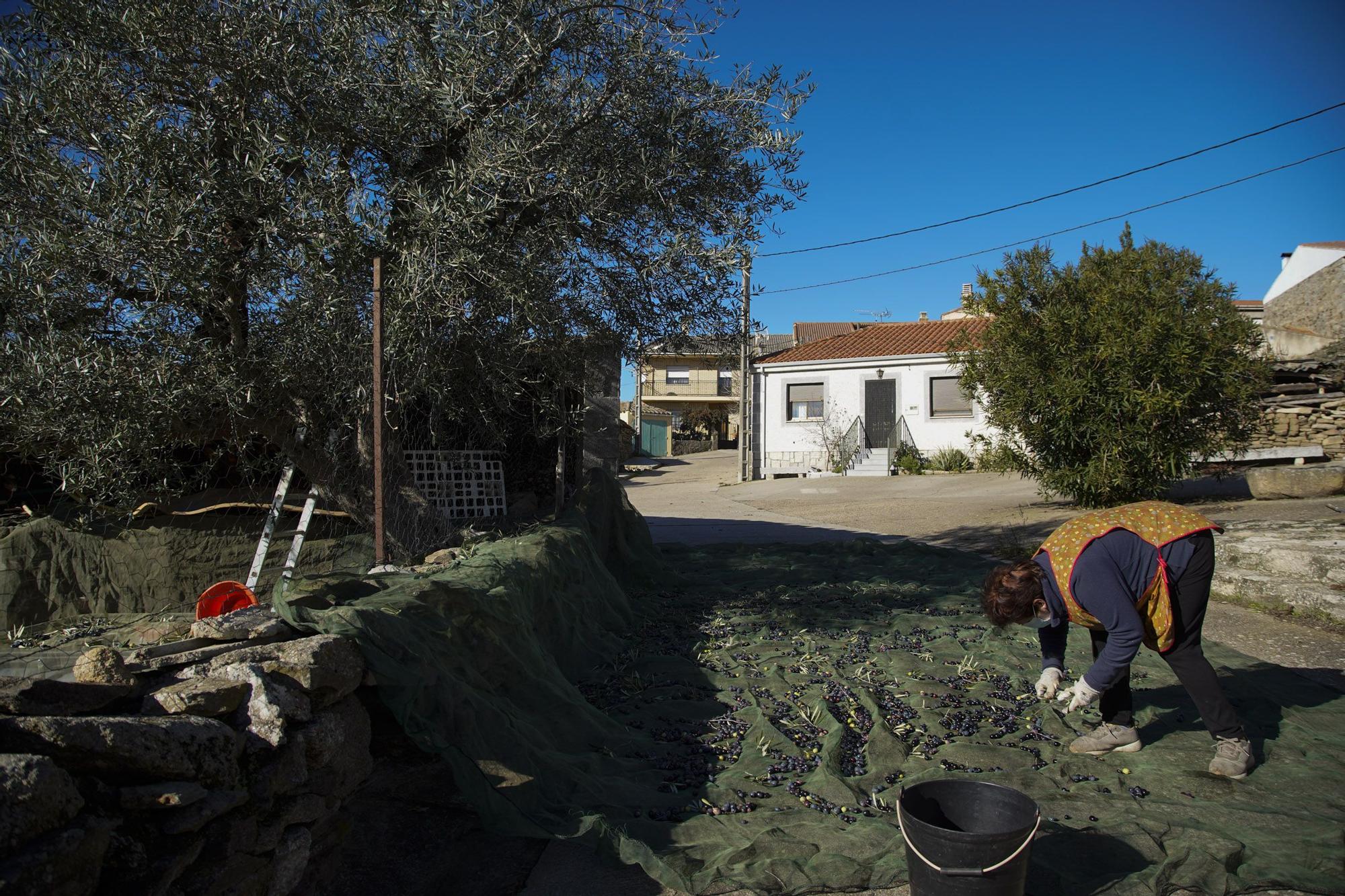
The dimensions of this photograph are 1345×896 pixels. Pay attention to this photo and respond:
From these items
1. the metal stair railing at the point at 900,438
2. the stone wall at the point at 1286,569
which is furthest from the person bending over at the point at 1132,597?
the metal stair railing at the point at 900,438

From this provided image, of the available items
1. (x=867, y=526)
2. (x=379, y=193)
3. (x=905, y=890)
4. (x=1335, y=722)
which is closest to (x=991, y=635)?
(x=1335, y=722)

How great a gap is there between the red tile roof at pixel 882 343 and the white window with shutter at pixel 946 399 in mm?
826

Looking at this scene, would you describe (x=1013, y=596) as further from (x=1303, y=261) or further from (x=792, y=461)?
(x=1303, y=261)

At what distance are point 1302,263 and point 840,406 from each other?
2010cm

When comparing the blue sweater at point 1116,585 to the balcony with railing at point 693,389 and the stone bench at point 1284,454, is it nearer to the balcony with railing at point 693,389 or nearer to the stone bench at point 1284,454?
the stone bench at point 1284,454

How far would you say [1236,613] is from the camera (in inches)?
286

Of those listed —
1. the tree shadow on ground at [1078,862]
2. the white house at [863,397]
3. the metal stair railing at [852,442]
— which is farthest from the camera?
the metal stair railing at [852,442]

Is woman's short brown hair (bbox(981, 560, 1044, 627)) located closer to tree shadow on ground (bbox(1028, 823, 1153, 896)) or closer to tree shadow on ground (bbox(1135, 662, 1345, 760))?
tree shadow on ground (bbox(1028, 823, 1153, 896))

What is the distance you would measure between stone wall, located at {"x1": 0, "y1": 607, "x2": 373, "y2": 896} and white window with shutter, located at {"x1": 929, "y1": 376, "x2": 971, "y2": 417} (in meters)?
21.3

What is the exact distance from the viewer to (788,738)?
4.34 m

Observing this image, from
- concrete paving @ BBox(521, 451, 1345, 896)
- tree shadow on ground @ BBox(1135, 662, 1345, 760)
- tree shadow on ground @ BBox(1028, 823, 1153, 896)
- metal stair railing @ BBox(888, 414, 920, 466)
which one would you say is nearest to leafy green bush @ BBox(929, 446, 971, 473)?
metal stair railing @ BBox(888, 414, 920, 466)

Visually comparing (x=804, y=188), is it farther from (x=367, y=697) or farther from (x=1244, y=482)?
(x=1244, y=482)

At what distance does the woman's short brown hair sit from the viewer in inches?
158

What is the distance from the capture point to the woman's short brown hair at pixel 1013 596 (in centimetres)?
402
